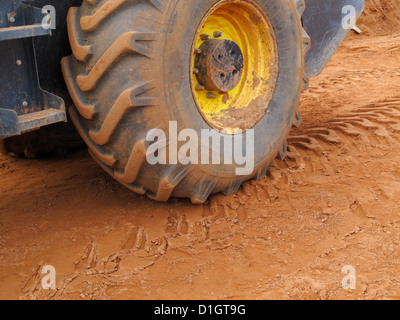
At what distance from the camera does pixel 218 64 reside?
2.88 m

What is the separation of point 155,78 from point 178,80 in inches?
5.8

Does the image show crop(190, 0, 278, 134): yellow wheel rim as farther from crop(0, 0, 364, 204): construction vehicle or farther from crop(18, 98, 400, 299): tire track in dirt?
crop(18, 98, 400, 299): tire track in dirt

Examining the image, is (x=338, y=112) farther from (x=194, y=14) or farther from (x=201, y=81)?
(x=194, y=14)

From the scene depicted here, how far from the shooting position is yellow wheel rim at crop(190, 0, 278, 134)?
2959 millimetres

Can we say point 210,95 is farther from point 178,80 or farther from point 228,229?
point 228,229

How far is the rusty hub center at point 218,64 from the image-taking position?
2.85 meters

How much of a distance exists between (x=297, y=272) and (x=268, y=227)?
1.43 feet

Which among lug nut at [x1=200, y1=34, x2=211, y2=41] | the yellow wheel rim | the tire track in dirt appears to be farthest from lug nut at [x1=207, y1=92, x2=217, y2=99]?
the tire track in dirt

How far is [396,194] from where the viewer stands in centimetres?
295

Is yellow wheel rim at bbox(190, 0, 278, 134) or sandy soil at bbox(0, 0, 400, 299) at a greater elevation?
yellow wheel rim at bbox(190, 0, 278, 134)

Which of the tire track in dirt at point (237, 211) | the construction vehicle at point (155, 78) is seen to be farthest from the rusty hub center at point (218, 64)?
the tire track in dirt at point (237, 211)

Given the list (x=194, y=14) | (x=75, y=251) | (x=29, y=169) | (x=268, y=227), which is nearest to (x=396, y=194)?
(x=268, y=227)

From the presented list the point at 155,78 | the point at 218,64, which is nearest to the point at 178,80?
the point at 155,78

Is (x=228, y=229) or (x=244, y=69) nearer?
(x=228, y=229)
